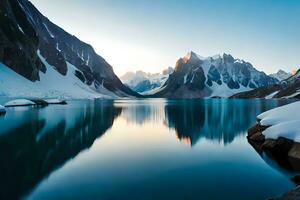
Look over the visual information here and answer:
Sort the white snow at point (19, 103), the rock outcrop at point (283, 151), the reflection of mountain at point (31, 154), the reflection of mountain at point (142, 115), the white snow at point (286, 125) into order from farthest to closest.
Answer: the white snow at point (19, 103)
the reflection of mountain at point (142, 115)
the white snow at point (286, 125)
the rock outcrop at point (283, 151)
the reflection of mountain at point (31, 154)

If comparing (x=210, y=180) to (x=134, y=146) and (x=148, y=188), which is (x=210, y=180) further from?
(x=134, y=146)

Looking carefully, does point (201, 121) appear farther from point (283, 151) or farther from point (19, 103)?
point (19, 103)

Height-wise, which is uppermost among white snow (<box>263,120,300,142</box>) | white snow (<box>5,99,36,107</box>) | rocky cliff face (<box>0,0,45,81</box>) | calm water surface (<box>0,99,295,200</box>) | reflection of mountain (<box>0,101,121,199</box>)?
rocky cliff face (<box>0,0,45,81</box>)

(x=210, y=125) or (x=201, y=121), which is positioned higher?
(x=201, y=121)

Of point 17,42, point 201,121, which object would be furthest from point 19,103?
point 17,42

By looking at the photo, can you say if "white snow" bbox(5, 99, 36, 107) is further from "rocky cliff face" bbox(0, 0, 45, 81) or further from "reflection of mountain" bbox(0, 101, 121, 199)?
"rocky cliff face" bbox(0, 0, 45, 81)

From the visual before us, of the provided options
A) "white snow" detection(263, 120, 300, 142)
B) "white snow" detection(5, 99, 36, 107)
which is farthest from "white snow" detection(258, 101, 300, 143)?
"white snow" detection(5, 99, 36, 107)

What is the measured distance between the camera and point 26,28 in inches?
7697

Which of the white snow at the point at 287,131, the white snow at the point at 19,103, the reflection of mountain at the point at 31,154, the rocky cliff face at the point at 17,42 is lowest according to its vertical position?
the reflection of mountain at the point at 31,154

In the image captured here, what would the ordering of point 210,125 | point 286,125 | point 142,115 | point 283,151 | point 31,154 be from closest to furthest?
point 31,154 < point 283,151 < point 286,125 < point 210,125 < point 142,115

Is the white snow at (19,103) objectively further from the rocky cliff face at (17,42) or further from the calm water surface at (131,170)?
the rocky cliff face at (17,42)

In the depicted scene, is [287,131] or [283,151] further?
[287,131]

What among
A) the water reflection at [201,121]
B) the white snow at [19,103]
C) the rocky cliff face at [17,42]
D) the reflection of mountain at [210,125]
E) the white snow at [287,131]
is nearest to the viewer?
the white snow at [287,131]

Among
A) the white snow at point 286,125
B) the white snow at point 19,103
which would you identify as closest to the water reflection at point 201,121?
the white snow at point 286,125
